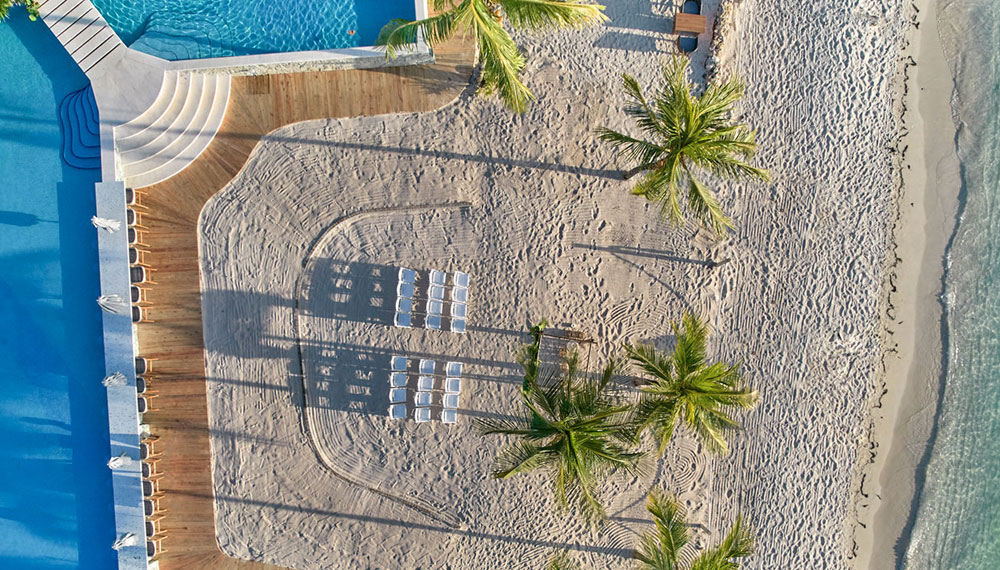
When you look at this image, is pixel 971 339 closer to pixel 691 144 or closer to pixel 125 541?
pixel 691 144

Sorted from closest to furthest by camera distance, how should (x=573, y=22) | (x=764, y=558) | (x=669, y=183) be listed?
(x=573, y=22), (x=669, y=183), (x=764, y=558)

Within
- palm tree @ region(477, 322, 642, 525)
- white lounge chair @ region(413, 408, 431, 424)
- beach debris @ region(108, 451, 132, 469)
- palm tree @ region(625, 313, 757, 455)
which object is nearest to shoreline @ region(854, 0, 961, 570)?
palm tree @ region(625, 313, 757, 455)

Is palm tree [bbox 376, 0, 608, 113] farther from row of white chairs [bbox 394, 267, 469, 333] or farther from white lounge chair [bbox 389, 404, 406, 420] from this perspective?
white lounge chair [bbox 389, 404, 406, 420]

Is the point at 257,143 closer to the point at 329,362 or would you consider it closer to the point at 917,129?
the point at 329,362

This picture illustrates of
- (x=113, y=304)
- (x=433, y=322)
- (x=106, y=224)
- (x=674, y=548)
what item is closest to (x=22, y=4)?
(x=106, y=224)

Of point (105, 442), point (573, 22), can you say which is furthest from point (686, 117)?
point (105, 442)

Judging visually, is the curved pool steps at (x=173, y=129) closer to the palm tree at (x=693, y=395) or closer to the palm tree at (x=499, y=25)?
the palm tree at (x=499, y=25)
